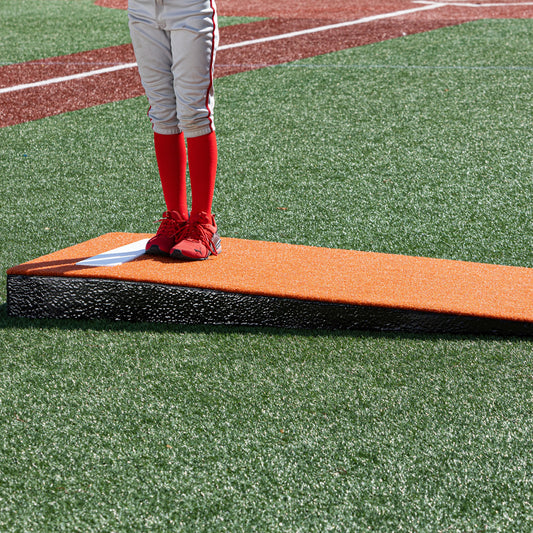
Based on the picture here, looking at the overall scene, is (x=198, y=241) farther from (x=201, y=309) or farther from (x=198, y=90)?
(x=198, y=90)

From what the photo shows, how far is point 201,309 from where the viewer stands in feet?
8.91

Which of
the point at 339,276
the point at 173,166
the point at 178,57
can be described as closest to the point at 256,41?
the point at 173,166

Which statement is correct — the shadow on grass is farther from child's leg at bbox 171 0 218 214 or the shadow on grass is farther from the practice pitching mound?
child's leg at bbox 171 0 218 214

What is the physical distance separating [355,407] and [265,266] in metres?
0.83

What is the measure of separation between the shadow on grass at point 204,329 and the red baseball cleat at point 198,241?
0.31m

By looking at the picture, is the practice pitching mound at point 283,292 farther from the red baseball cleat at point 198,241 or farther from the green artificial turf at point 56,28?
the green artificial turf at point 56,28

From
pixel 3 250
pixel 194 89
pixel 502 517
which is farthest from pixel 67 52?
pixel 502 517

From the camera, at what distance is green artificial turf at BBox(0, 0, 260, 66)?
815cm

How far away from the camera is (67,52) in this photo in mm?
8023

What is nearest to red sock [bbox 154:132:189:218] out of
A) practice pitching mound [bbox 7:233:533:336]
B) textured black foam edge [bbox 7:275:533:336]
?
practice pitching mound [bbox 7:233:533:336]

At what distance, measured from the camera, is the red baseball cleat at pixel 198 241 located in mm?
2939

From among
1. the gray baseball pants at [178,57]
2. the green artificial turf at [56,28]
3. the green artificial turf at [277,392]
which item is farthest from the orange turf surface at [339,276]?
the green artificial turf at [56,28]

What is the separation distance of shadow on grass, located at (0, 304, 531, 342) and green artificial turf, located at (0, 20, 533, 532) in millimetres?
11

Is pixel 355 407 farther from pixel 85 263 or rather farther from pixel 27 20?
pixel 27 20
